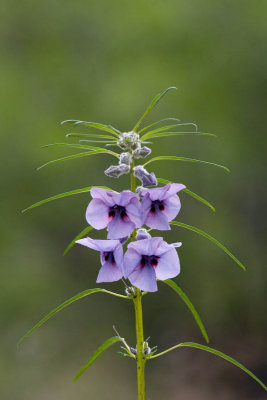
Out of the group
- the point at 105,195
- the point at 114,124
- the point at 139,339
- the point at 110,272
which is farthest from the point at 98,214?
the point at 114,124

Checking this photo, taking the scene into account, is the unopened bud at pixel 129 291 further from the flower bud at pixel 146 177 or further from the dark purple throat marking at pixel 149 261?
the flower bud at pixel 146 177

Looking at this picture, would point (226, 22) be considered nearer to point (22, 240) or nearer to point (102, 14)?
point (102, 14)

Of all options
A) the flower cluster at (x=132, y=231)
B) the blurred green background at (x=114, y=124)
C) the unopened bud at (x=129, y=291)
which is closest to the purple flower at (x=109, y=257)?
the flower cluster at (x=132, y=231)

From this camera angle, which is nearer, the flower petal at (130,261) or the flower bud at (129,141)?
the flower petal at (130,261)

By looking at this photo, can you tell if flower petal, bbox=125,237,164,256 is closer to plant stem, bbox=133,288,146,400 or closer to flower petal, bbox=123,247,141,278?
flower petal, bbox=123,247,141,278

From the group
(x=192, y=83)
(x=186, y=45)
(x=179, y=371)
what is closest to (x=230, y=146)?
(x=192, y=83)

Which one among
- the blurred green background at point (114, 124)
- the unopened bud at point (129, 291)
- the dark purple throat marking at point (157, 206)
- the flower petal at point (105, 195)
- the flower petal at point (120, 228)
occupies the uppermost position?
the blurred green background at point (114, 124)

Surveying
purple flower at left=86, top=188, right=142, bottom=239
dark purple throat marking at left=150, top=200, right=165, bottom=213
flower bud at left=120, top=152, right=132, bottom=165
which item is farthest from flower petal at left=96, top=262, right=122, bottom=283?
flower bud at left=120, top=152, right=132, bottom=165
